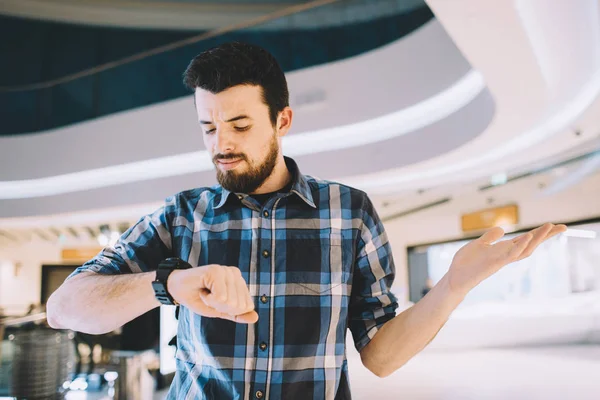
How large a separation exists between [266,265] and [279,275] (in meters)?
0.04

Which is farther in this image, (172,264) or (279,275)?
(279,275)

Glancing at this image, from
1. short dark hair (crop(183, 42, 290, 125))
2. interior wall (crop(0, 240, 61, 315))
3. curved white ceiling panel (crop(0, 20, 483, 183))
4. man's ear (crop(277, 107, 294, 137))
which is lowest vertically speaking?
interior wall (crop(0, 240, 61, 315))

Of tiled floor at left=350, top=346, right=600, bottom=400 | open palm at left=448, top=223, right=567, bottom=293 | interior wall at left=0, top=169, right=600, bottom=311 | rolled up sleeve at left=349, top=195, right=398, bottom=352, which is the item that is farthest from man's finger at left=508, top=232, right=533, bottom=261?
interior wall at left=0, top=169, right=600, bottom=311

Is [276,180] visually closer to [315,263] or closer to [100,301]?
[315,263]

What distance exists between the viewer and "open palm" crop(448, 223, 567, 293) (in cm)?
100

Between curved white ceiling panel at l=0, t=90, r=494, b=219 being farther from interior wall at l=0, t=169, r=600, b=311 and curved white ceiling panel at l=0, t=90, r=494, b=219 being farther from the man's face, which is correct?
the man's face

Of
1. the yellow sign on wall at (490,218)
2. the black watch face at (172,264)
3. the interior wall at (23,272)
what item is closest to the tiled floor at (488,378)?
the black watch face at (172,264)

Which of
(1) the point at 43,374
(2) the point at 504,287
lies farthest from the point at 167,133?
(2) the point at 504,287

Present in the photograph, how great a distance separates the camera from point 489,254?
1.03m

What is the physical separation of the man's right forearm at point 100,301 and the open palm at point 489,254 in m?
0.58

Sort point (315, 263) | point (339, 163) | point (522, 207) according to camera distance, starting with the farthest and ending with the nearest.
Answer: point (522, 207)
point (339, 163)
point (315, 263)

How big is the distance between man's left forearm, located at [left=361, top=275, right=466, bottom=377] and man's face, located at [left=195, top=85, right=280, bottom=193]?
43 cm

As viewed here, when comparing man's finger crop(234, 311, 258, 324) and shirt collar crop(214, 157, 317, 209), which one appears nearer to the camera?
man's finger crop(234, 311, 258, 324)

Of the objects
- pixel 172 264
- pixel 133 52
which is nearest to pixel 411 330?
pixel 172 264
